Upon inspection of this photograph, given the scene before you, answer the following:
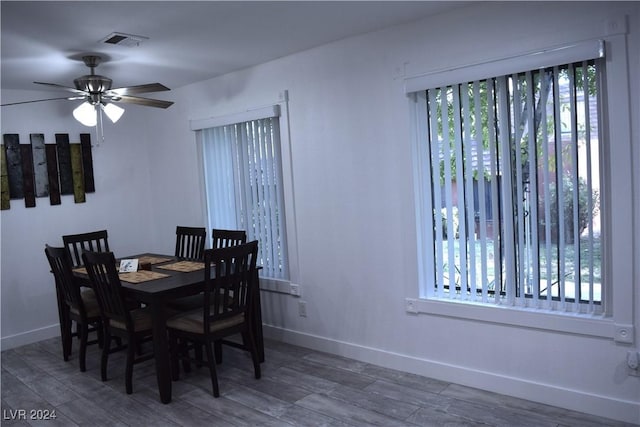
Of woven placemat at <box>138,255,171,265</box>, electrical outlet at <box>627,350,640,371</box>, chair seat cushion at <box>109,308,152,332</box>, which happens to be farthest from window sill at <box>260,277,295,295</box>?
electrical outlet at <box>627,350,640,371</box>

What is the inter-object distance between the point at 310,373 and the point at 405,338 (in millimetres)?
752

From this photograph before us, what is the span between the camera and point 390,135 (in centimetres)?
341

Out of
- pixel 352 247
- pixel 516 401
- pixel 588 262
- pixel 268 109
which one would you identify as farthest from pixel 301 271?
pixel 588 262

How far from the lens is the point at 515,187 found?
2982mm

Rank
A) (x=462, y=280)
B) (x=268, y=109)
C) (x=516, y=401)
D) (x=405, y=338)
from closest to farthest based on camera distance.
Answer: (x=516, y=401) → (x=462, y=280) → (x=405, y=338) → (x=268, y=109)

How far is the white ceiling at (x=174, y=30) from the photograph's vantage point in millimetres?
2711

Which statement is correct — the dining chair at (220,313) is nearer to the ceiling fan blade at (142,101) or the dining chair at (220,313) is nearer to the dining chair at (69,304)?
the dining chair at (69,304)

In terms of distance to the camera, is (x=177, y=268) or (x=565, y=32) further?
(x=177, y=268)

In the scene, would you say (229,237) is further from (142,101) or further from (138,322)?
(142,101)

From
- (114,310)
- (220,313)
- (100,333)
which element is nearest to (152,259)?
(100,333)

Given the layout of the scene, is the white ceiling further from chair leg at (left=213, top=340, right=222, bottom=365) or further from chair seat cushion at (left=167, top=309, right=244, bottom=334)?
chair leg at (left=213, top=340, right=222, bottom=365)

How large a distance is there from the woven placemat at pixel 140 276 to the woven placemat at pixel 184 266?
0.54ft

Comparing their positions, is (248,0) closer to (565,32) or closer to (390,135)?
(390,135)

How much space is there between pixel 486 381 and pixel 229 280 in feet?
5.99
